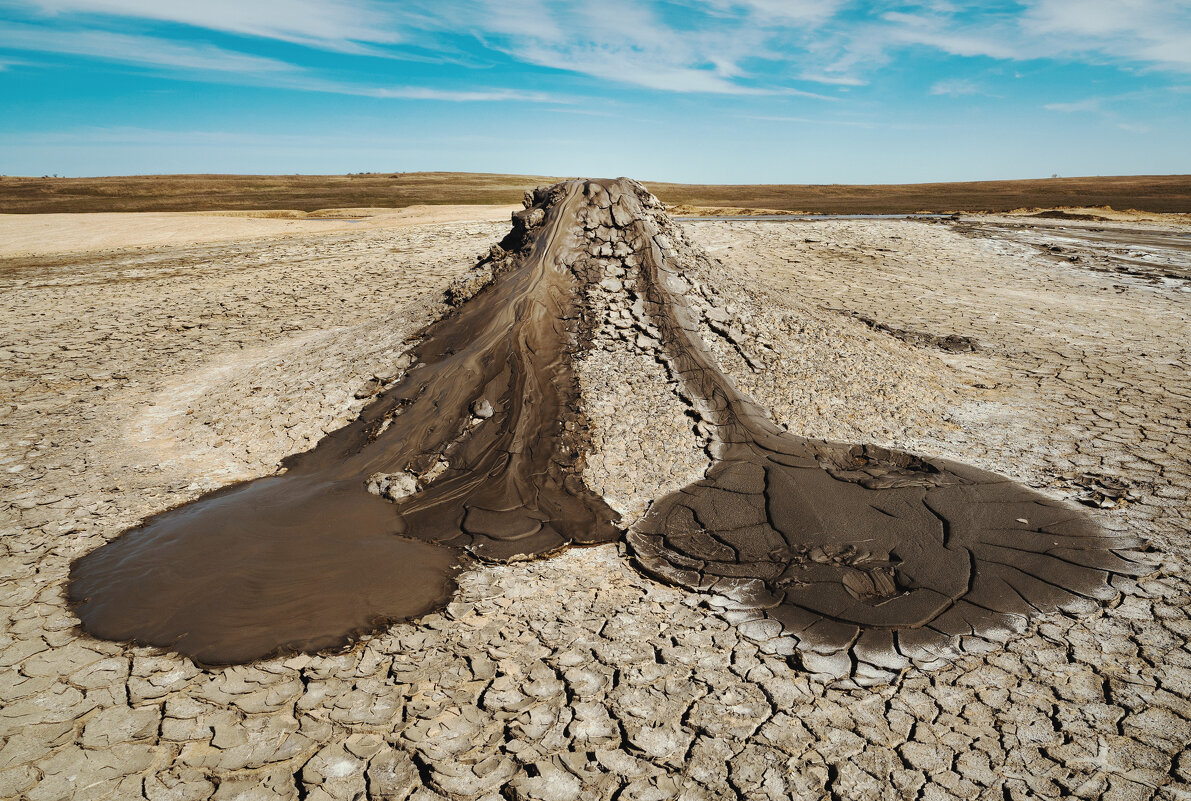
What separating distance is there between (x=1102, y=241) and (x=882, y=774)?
1785 centimetres

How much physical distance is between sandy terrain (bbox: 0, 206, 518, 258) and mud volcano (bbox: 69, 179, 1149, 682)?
1510cm

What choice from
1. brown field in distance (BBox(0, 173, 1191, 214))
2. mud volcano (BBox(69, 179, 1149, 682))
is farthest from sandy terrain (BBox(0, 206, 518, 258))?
mud volcano (BBox(69, 179, 1149, 682))

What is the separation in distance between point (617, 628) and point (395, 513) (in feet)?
5.84

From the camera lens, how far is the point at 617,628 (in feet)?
10.6

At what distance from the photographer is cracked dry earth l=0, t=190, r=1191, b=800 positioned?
2.47m

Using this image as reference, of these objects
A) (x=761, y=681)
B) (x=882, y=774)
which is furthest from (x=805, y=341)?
(x=882, y=774)

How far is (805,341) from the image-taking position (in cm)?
602

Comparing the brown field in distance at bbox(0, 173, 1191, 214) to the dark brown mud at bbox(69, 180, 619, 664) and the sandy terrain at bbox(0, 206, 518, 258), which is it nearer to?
the sandy terrain at bbox(0, 206, 518, 258)

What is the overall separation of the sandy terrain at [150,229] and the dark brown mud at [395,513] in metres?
14.8

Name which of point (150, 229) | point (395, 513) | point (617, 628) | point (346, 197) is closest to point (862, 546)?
point (617, 628)

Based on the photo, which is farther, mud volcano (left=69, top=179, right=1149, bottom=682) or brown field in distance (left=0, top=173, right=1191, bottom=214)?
brown field in distance (left=0, top=173, right=1191, bottom=214)

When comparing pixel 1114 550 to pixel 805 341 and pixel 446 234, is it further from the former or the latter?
pixel 446 234

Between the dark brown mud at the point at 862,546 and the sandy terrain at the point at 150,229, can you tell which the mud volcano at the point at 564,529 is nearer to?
the dark brown mud at the point at 862,546

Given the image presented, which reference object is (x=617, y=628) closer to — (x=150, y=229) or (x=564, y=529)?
(x=564, y=529)
